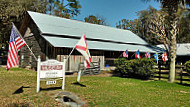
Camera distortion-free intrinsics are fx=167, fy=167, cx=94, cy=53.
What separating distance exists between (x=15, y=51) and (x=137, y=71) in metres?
9.82

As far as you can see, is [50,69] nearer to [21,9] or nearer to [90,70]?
[90,70]

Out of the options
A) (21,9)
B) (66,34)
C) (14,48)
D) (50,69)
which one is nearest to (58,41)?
(66,34)

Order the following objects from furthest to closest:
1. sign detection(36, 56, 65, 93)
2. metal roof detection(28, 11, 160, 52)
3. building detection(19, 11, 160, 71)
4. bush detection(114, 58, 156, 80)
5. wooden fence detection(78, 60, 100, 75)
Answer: metal roof detection(28, 11, 160, 52) < building detection(19, 11, 160, 71) < wooden fence detection(78, 60, 100, 75) < bush detection(114, 58, 156, 80) < sign detection(36, 56, 65, 93)

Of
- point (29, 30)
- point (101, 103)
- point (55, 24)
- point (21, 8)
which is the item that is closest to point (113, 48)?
point (55, 24)

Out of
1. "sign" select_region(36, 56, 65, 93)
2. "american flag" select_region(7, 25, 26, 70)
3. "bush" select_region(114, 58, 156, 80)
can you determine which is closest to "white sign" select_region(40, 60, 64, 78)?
"sign" select_region(36, 56, 65, 93)

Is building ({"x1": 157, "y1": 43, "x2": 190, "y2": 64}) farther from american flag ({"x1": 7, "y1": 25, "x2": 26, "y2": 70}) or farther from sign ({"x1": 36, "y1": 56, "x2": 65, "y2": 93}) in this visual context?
american flag ({"x1": 7, "y1": 25, "x2": 26, "y2": 70})

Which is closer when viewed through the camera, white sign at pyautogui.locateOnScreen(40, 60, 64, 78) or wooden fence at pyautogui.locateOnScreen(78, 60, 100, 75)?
white sign at pyautogui.locateOnScreen(40, 60, 64, 78)

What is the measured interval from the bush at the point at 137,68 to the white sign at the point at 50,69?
780 centimetres

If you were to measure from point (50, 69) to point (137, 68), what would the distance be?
333 inches

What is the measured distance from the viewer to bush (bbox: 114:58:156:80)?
44.5ft

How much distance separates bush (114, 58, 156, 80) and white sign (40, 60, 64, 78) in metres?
7.80

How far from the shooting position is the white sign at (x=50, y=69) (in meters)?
7.51

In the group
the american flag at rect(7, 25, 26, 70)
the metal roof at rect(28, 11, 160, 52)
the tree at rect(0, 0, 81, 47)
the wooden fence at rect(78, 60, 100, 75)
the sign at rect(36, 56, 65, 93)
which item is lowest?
the wooden fence at rect(78, 60, 100, 75)

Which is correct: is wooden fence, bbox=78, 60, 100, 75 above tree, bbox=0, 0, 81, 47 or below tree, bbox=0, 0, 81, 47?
below
